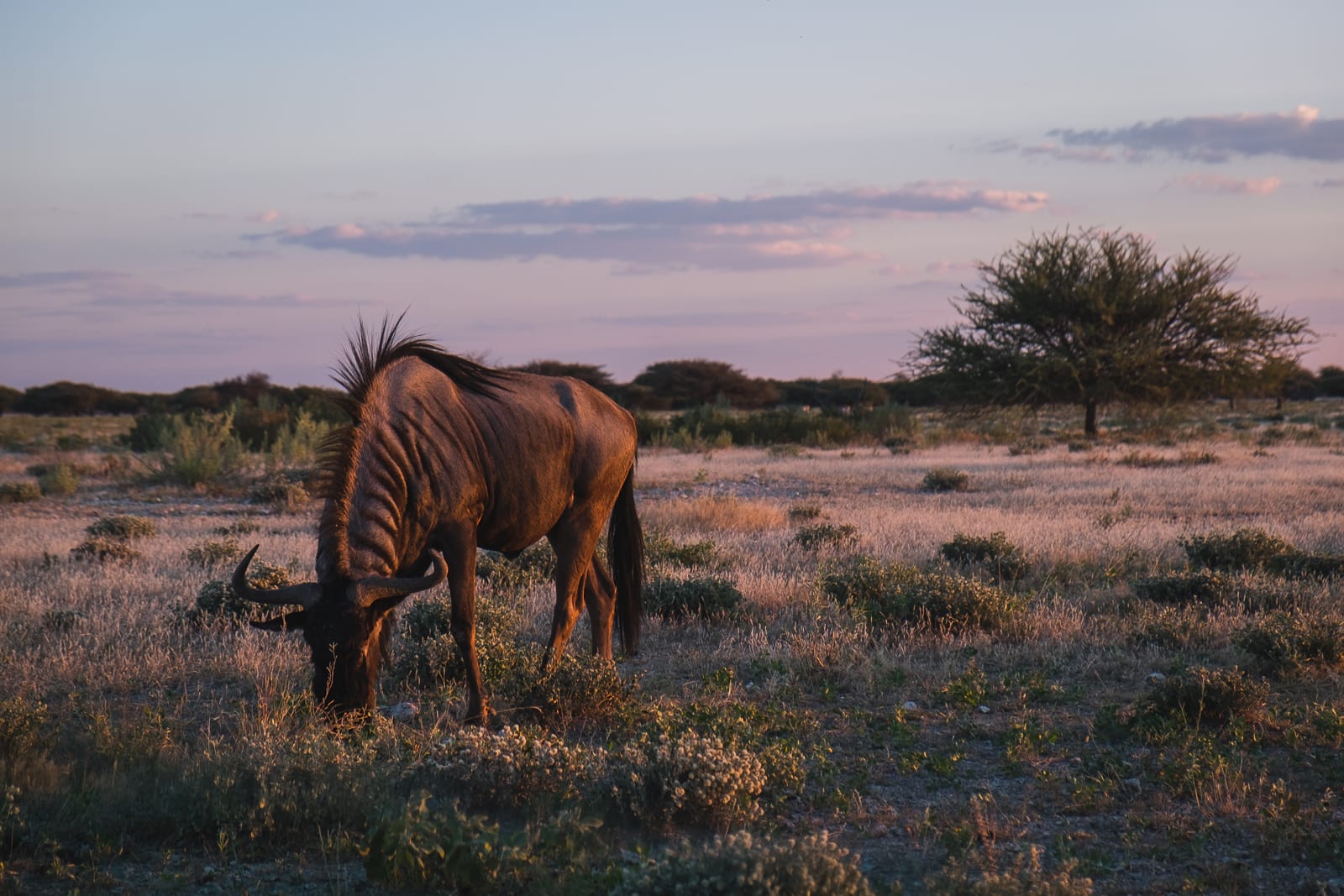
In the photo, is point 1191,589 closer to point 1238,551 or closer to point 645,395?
point 1238,551

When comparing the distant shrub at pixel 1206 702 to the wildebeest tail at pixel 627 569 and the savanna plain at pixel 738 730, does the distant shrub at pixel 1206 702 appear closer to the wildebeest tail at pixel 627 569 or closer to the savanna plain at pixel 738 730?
the savanna plain at pixel 738 730

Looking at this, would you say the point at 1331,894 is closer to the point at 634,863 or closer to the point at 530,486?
the point at 634,863

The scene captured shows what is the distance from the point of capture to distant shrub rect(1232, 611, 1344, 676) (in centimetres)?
652

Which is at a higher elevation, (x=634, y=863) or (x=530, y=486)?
(x=530, y=486)

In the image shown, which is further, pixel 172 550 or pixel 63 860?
pixel 172 550

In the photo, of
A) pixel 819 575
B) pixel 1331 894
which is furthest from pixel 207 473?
pixel 1331 894

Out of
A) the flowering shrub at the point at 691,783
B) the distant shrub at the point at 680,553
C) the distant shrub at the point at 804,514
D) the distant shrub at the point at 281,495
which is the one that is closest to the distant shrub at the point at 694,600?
the distant shrub at the point at 680,553

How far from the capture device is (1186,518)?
13.9m

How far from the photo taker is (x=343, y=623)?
17.0 feet

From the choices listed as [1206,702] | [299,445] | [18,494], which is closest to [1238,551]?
[1206,702]

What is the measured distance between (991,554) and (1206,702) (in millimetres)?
4486

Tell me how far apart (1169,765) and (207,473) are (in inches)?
725

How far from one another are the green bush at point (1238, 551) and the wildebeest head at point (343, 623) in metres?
7.94

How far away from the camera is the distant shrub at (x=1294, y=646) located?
6.52 metres
